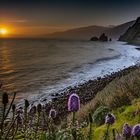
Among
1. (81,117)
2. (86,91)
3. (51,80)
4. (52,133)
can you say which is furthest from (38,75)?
(52,133)

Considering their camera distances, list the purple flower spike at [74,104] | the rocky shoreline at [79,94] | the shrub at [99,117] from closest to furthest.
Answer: the purple flower spike at [74,104] → the shrub at [99,117] → the rocky shoreline at [79,94]

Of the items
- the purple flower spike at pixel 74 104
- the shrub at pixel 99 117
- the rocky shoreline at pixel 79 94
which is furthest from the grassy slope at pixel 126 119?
the rocky shoreline at pixel 79 94

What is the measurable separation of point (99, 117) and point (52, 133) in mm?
3788

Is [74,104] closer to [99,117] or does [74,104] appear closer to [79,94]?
[99,117]

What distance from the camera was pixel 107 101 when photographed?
1066 cm

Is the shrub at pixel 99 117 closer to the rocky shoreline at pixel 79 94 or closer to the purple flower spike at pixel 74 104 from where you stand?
the purple flower spike at pixel 74 104

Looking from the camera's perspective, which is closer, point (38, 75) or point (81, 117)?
point (81, 117)

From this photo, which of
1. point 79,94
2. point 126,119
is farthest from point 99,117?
point 79,94

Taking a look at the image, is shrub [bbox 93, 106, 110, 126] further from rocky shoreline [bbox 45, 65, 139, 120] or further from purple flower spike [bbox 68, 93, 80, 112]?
rocky shoreline [bbox 45, 65, 139, 120]

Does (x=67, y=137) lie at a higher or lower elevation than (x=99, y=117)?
higher

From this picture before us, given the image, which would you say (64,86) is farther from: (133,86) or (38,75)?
(133,86)

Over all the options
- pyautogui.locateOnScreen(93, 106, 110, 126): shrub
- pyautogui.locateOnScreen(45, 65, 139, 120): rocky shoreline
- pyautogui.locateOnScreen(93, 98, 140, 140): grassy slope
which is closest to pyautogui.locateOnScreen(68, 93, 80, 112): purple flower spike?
pyautogui.locateOnScreen(93, 98, 140, 140): grassy slope

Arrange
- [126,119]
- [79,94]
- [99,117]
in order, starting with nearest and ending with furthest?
1. [126,119]
2. [99,117]
3. [79,94]

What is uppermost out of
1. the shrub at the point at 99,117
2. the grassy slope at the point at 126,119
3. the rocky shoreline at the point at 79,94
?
the grassy slope at the point at 126,119
